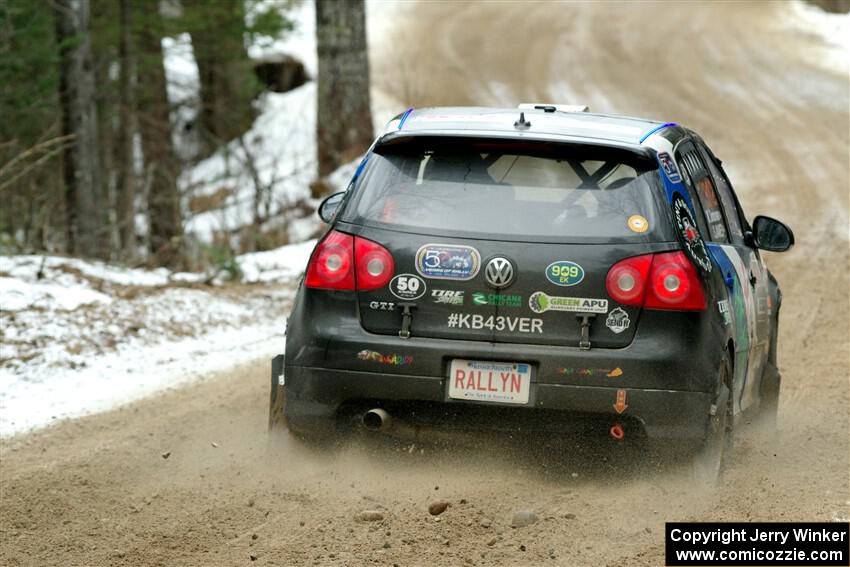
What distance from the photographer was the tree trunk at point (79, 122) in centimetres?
1608

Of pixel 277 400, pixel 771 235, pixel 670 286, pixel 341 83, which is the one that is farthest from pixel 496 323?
pixel 341 83

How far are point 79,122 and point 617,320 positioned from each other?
11.9 meters

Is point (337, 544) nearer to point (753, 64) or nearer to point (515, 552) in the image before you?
point (515, 552)

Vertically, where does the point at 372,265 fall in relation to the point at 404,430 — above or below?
above

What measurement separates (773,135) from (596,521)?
1800 cm

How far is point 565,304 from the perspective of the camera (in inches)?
223

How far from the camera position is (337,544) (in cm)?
511

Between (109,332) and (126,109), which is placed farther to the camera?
(126,109)

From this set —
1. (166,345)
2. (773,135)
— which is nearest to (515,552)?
(166,345)

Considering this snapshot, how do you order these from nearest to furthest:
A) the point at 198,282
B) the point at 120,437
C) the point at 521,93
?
the point at 120,437 < the point at 198,282 < the point at 521,93

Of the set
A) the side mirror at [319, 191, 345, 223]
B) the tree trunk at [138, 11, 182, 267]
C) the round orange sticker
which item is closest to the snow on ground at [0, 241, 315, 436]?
the side mirror at [319, 191, 345, 223]

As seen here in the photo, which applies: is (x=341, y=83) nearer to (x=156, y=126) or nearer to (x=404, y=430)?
(x=156, y=126)

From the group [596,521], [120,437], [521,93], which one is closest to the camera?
[596,521]

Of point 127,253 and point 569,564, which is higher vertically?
point 569,564
